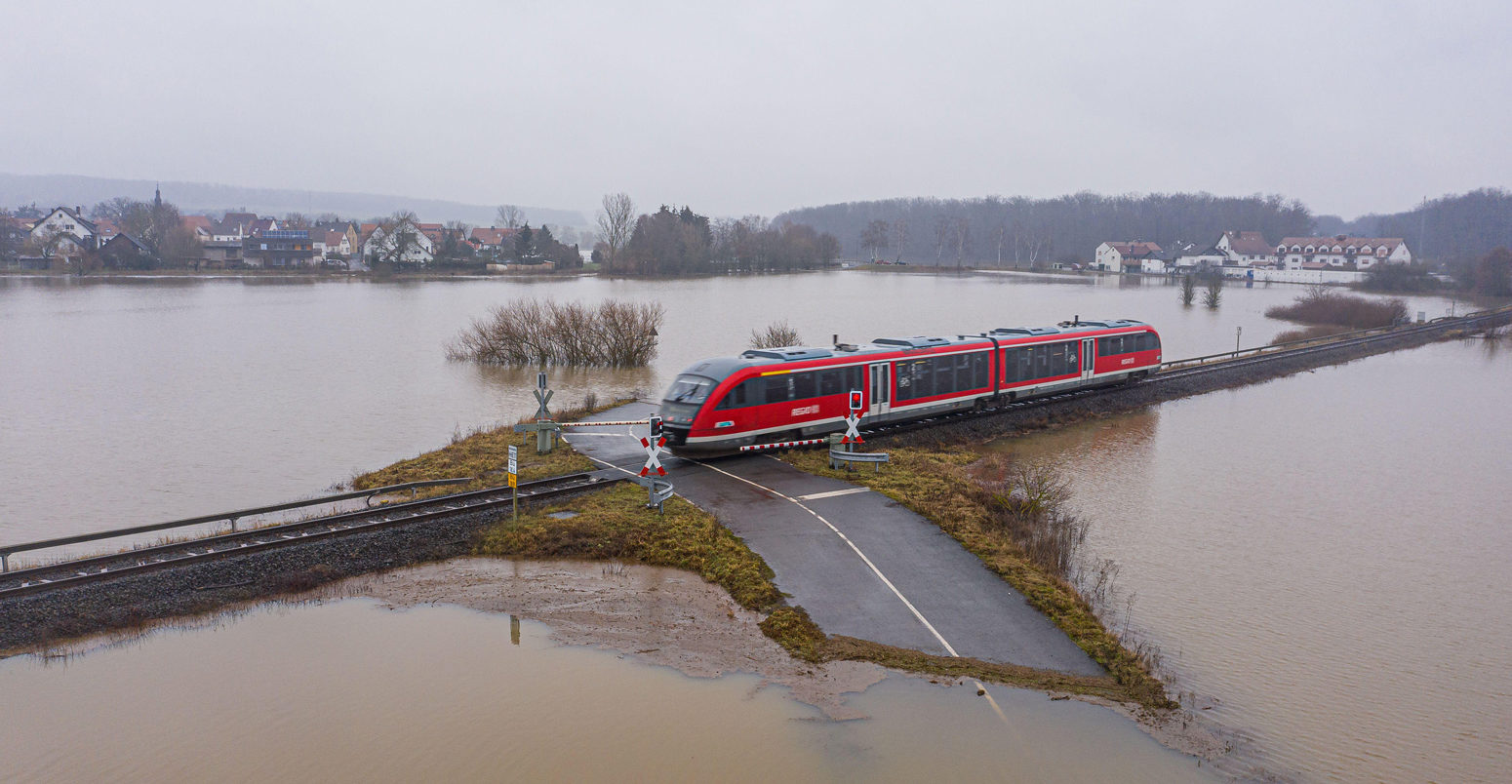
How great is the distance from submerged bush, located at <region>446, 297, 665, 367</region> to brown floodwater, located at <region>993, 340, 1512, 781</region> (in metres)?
21.2

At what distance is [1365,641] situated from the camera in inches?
574

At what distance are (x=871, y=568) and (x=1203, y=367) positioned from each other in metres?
35.6

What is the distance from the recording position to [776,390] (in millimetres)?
22500

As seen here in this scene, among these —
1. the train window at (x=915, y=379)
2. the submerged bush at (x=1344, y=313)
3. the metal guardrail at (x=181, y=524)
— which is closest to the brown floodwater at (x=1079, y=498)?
the metal guardrail at (x=181, y=524)

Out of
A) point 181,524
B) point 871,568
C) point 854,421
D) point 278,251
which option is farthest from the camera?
point 278,251

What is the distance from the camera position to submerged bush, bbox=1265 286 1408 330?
227 ft

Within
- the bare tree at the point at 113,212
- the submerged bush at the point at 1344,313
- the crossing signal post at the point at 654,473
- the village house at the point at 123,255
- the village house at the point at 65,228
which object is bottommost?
the crossing signal post at the point at 654,473

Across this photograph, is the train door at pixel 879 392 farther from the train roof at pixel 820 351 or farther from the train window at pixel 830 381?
the train window at pixel 830 381

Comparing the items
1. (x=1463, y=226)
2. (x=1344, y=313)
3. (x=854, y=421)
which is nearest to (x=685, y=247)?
(x=1344, y=313)

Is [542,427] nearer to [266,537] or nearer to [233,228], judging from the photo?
[266,537]

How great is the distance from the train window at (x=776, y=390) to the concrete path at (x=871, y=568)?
1711 millimetres

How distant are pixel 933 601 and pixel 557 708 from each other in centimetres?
583

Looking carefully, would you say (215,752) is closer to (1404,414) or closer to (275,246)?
(1404,414)

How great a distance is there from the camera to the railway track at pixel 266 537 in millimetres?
14062
